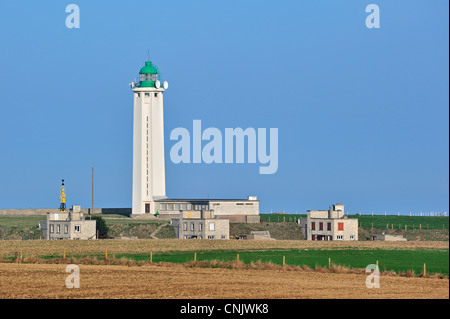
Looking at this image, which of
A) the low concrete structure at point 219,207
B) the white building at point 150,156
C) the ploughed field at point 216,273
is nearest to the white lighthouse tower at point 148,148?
the white building at point 150,156

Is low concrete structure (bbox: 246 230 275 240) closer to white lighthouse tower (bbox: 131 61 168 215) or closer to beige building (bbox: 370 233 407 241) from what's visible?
beige building (bbox: 370 233 407 241)

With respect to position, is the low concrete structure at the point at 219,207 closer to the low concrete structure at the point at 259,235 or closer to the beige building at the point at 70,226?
the low concrete structure at the point at 259,235

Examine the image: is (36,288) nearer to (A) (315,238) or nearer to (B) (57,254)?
(B) (57,254)

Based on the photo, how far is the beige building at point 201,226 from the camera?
401 ft

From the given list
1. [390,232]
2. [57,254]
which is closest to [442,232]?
[390,232]

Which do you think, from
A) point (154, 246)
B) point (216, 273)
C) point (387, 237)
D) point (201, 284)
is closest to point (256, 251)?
point (154, 246)

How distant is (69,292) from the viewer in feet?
166

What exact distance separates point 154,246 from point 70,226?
62.1 feet

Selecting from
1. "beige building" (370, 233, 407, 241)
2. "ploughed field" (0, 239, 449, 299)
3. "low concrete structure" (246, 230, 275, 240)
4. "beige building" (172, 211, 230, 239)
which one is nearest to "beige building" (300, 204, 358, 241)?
"beige building" (370, 233, 407, 241)

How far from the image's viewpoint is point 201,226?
12219 cm

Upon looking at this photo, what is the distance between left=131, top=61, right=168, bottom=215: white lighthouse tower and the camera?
144625 millimetres

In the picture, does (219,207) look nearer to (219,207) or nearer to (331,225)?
(219,207)
